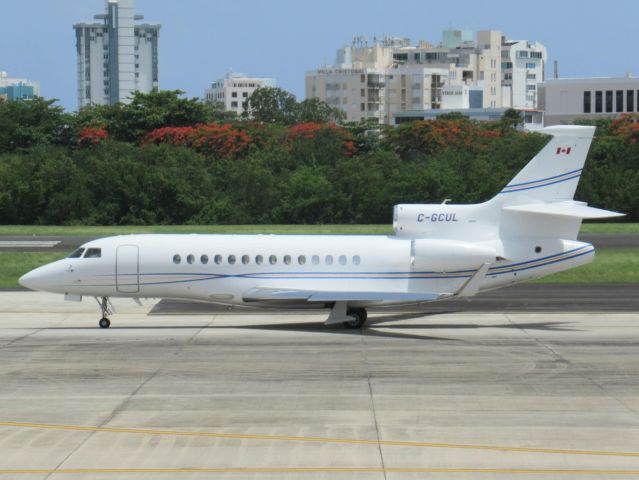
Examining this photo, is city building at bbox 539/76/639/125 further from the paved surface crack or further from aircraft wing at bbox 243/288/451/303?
the paved surface crack

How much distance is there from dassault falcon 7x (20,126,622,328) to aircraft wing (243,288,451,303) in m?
0.05

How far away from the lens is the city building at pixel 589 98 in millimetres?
189250

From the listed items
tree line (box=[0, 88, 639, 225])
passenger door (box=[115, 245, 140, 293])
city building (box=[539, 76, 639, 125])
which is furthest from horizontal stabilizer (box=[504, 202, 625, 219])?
city building (box=[539, 76, 639, 125])

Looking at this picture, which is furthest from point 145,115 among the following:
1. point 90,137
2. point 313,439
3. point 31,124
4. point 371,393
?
point 313,439

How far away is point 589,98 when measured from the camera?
190000 mm

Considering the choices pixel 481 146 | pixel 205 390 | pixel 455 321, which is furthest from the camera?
pixel 481 146

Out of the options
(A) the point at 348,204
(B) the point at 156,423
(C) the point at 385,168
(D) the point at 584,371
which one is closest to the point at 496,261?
(D) the point at 584,371

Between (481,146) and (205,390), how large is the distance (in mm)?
83529

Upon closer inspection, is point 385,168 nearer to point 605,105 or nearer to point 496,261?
point 496,261

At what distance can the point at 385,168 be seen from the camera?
8575 cm

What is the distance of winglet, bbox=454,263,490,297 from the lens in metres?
31.1

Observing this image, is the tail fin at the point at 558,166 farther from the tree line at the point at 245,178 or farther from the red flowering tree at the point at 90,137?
the red flowering tree at the point at 90,137

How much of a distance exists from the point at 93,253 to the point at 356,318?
778 cm

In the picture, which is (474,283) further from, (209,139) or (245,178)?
(209,139)
